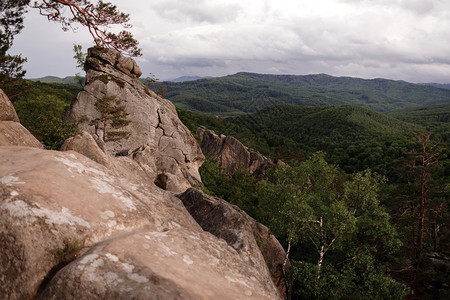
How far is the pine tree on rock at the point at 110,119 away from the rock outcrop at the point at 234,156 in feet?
124

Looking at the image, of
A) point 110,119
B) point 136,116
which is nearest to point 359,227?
point 136,116

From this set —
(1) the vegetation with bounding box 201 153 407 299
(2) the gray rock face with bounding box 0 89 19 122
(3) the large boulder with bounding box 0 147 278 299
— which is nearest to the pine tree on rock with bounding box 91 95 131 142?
(1) the vegetation with bounding box 201 153 407 299

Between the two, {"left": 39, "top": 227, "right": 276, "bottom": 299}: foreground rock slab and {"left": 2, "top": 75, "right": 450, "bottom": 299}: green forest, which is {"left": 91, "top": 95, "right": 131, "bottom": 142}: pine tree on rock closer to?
{"left": 2, "top": 75, "right": 450, "bottom": 299}: green forest

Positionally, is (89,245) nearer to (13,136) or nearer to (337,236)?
(13,136)

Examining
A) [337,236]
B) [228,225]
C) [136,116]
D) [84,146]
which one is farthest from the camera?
[136,116]

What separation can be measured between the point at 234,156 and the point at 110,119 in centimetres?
4356

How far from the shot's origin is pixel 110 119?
1820 inches

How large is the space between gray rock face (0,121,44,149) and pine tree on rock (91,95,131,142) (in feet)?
99.9

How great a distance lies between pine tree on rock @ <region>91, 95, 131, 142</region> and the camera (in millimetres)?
44969

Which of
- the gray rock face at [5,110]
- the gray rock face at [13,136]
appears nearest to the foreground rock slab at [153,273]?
the gray rock face at [13,136]

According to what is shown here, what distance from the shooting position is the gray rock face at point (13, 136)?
12980 millimetres

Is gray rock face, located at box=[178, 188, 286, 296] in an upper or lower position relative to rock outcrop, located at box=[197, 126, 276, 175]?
upper

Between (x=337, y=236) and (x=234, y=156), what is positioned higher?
(x=234, y=156)

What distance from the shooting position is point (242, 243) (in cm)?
1606
